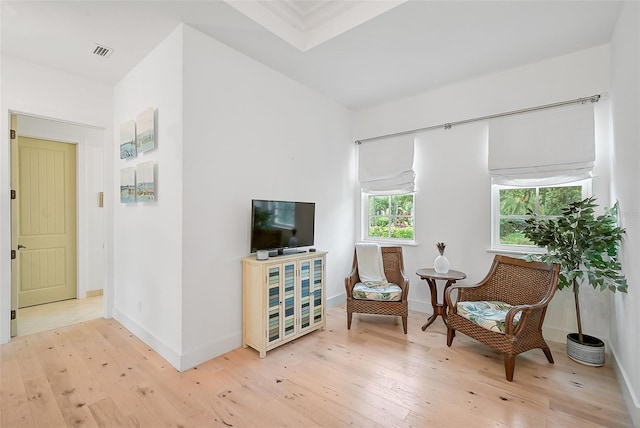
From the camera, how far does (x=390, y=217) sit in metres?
4.23

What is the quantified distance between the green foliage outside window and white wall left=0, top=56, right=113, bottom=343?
4.60 m

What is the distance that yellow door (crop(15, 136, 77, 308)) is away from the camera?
389cm

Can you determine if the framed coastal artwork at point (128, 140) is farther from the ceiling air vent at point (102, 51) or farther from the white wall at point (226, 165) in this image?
the white wall at point (226, 165)

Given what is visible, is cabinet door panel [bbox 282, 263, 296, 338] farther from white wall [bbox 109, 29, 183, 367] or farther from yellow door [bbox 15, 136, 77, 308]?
yellow door [bbox 15, 136, 77, 308]

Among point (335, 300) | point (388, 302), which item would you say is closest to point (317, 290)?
point (388, 302)

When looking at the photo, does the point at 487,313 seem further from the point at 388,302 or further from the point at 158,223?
the point at 158,223

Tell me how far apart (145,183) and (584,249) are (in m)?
3.87

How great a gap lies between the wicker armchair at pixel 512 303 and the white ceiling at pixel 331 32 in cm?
204

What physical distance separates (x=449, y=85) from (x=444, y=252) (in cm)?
205

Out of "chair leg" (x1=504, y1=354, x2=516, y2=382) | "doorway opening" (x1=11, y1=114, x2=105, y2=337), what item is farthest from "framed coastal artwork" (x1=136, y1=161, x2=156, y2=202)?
"chair leg" (x1=504, y1=354, x2=516, y2=382)

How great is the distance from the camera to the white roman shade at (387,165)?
393cm

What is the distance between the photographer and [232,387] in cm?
219

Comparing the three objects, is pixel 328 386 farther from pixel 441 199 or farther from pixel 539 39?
pixel 539 39

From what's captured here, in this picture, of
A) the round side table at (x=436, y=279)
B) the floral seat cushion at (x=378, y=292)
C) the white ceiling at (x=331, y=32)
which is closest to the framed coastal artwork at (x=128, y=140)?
the white ceiling at (x=331, y=32)
